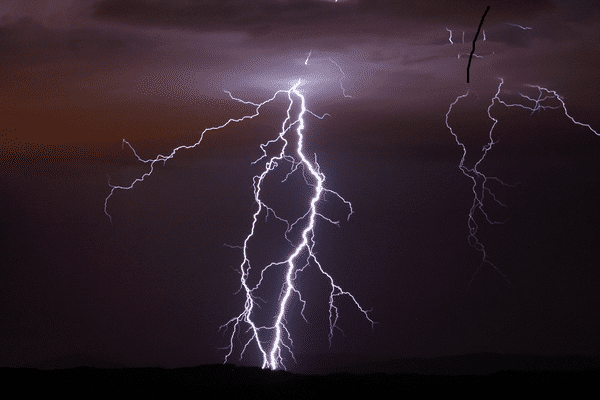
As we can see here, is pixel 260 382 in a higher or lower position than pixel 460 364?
lower

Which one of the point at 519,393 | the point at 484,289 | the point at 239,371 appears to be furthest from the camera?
the point at 484,289

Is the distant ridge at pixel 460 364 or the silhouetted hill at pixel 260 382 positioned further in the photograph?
the distant ridge at pixel 460 364

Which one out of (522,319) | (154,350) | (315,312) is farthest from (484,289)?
(154,350)

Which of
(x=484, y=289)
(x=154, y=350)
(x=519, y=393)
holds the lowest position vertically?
(x=519, y=393)

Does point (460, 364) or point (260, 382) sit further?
point (460, 364)

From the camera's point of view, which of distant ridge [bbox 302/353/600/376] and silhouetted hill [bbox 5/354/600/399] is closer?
silhouetted hill [bbox 5/354/600/399]

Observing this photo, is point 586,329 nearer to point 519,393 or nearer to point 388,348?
point 388,348

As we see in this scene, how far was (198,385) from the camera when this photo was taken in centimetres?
598

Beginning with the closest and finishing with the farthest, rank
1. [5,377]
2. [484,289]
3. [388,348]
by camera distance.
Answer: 1. [5,377]
2. [484,289]
3. [388,348]

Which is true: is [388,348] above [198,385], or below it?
above

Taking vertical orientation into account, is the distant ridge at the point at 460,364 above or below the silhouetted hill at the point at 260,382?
above

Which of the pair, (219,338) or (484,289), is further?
(219,338)

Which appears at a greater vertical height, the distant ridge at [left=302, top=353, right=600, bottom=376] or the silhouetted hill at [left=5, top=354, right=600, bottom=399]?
the distant ridge at [left=302, top=353, right=600, bottom=376]

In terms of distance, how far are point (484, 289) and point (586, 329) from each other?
6541mm
